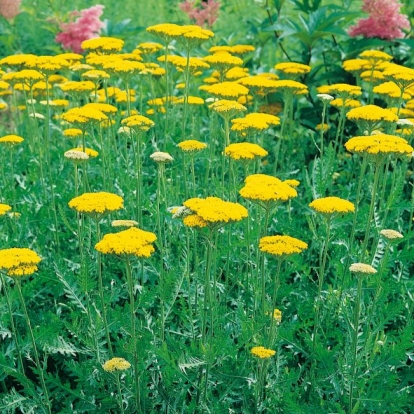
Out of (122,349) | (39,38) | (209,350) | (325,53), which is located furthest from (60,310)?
(39,38)

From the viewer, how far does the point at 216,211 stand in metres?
2.46

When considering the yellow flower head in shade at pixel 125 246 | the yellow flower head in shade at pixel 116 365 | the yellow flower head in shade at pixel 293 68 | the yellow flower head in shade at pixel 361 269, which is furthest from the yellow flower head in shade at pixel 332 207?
the yellow flower head in shade at pixel 293 68

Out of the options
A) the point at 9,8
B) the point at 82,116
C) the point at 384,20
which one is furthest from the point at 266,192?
the point at 9,8

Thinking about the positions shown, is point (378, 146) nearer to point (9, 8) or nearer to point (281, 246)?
point (281, 246)

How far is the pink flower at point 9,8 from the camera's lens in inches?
330

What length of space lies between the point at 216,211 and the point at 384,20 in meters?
3.51

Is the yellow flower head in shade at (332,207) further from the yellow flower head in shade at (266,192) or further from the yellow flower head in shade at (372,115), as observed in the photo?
the yellow flower head in shade at (372,115)

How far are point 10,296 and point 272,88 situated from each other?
1888mm

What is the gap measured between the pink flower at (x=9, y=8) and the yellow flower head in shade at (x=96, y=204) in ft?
21.1

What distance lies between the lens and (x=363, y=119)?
3.15 m

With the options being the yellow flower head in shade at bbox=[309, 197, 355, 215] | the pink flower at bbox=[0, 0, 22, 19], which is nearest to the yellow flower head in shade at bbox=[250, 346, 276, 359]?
the yellow flower head in shade at bbox=[309, 197, 355, 215]

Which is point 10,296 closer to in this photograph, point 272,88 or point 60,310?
point 60,310

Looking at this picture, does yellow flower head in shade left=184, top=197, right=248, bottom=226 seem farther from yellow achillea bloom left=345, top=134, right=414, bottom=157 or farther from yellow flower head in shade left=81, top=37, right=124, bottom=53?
yellow flower head in shade left=81, top=37, right=124, bottom=53

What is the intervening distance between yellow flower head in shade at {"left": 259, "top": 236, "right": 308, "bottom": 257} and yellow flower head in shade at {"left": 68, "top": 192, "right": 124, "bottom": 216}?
537 mm
